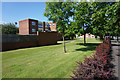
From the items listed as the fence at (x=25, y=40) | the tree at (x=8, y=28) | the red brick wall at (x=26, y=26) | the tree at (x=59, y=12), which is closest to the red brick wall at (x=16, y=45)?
the fence at (x=25, y=40)

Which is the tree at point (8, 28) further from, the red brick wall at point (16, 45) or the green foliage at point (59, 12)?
the green foliage at point (59, 12)

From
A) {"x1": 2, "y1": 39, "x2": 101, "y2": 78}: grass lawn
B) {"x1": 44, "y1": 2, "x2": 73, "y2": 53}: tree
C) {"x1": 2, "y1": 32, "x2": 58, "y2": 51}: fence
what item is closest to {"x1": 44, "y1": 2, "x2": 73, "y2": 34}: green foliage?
{"x1": 44, "y1": 2, "x2": 73, "y2": 53}: tree

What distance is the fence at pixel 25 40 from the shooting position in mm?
13371

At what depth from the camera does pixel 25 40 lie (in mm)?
16344

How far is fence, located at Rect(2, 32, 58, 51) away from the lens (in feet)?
43.9

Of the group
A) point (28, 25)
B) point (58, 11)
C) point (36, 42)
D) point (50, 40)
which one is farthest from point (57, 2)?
point (28, 25)

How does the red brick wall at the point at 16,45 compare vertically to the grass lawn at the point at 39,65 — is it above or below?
above

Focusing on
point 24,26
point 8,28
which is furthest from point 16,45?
point 8,28

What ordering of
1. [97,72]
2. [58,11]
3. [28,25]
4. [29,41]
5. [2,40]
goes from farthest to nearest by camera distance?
[28,25] → [29,41] → [2,40] → [58,11] → [97,72]

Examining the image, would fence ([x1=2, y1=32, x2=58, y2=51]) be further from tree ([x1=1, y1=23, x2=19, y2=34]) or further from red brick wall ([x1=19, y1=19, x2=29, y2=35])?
tree ([x1=1, y1=23, x2=19, y2=34])

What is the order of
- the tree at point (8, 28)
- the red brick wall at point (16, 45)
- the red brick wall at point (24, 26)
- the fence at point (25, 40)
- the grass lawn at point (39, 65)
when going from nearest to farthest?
the grass lawn at point (39, 65) < the red brick wall at point (16, 45) < the fence at point (25, 40) < the tree at point (8, 28) < the red brick wall at point (24, 26)

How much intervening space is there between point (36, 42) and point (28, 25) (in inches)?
764

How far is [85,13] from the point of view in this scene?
12766mm

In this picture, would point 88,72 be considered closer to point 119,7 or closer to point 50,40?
point 119,7
